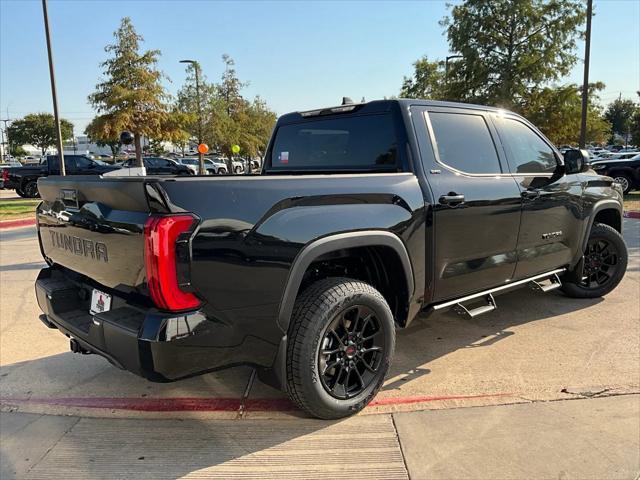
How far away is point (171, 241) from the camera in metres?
2.26

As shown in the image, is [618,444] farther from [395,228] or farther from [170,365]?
[170,365]

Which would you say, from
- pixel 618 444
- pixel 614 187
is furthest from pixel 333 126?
pixel 614 187

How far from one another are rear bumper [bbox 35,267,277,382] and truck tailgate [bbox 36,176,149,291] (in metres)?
0.18

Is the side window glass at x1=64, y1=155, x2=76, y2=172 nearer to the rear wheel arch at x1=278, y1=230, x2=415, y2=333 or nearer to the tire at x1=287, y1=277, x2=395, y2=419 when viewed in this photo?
the rear wheel arch at x1=278, y1=230, x2=415, y2=333

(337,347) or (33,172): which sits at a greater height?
(33,172)

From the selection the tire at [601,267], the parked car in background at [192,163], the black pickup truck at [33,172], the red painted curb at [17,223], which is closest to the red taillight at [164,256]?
the tire at [601,267]

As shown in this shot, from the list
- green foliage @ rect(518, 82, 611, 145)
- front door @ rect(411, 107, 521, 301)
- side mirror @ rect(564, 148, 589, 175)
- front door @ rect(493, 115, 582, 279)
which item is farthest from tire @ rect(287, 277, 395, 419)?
green foliage @ rect(518, 82, 611, 145)

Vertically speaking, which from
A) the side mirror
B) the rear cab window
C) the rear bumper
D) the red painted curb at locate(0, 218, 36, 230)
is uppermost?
the rear cab window

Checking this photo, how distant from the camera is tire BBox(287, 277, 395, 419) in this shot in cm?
275

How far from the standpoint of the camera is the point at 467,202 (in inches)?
140

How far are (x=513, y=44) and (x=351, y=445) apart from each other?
22.7 metres

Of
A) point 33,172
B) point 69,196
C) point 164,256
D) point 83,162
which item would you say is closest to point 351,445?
point 164,256

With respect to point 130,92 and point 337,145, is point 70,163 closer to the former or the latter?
point 130,92

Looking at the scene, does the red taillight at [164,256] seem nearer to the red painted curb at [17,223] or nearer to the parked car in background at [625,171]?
the red painted curb at [17,223]
